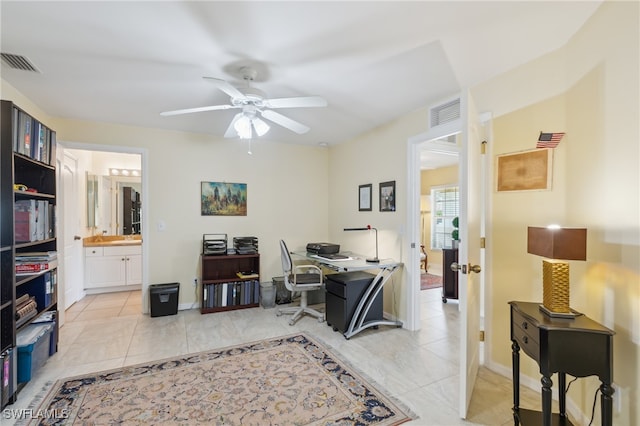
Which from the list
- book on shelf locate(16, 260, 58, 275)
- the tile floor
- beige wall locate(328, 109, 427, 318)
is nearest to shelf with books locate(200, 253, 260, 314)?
the tile floor

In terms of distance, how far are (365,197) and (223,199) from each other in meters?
2.01

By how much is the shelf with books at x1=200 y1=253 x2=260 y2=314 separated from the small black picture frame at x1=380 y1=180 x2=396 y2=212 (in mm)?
1862

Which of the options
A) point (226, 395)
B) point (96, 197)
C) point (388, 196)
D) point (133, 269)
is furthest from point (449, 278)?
point (96, 197)

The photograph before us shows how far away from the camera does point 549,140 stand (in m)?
2.05

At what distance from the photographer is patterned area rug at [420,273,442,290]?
5.48 m

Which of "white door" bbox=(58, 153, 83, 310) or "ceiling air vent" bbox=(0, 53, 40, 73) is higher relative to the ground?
"ceiling air vent" bbox=(0, 53, 40, 73)

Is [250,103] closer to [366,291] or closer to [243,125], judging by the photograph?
[243,125]

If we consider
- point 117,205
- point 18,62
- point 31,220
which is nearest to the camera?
point 18,62

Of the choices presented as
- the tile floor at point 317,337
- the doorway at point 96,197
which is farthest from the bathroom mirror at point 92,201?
the tile floor at point 317,337

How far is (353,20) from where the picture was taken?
67.9 inches

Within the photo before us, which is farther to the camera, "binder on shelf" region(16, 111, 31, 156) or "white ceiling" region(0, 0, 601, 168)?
"binder on shelf" region(16, 111, 31, 156)

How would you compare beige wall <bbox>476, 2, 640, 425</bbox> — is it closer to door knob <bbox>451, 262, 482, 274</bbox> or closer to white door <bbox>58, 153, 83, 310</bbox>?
door knob <bbox>451, 262, 482, 274</bbox>

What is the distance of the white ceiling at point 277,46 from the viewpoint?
165 cm

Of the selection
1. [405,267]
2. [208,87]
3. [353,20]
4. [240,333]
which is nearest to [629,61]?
[353,20]
